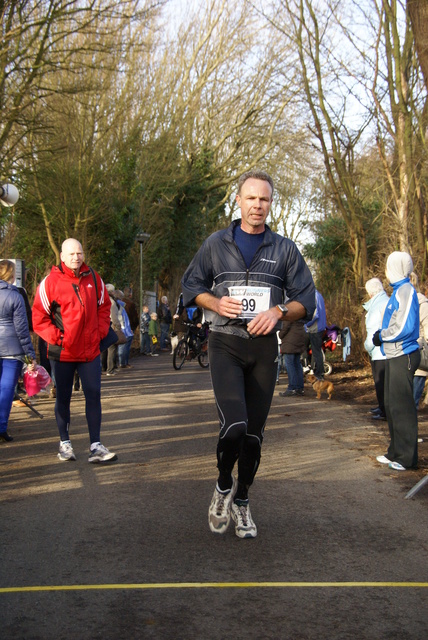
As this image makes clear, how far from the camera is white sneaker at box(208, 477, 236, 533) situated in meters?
5.17

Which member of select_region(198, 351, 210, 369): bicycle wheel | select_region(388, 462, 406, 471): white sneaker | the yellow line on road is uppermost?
select_region(198, 351, 210, 369): bicycle wheel

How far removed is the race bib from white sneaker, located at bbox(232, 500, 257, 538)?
1.18 meters

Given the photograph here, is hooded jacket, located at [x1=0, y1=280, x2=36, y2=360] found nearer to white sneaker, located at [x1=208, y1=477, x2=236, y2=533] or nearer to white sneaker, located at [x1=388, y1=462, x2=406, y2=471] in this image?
white sneaker, located at [x1=388, y1=462, x2=406, y2=471]

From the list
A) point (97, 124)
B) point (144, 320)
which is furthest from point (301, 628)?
point (144, 320)

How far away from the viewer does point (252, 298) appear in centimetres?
509

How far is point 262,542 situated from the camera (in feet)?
16.6

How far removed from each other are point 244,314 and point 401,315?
2.95 metres

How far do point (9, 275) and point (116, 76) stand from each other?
1624 cm

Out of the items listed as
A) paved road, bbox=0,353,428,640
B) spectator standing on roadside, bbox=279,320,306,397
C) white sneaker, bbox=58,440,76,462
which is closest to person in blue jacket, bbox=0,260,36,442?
paved road, bbox=0,353,428,640

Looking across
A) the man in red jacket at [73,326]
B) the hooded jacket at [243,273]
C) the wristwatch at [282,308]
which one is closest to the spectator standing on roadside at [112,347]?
the man in red jacket at [73,326]

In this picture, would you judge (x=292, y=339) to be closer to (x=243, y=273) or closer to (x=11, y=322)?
(x=11, y=322)

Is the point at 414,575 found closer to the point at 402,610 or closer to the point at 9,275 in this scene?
the point at 402,610

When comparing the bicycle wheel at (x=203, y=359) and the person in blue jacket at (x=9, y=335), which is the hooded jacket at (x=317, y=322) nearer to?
the bicycle wheel at (x=203, y=359)

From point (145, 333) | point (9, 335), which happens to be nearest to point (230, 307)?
point (9, 335)
